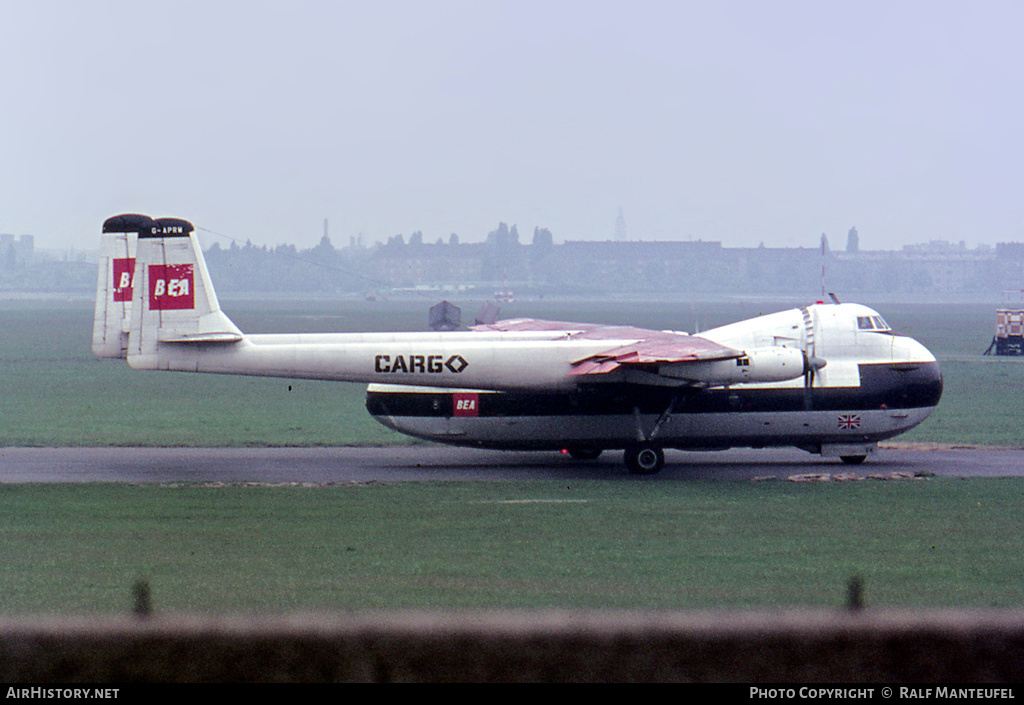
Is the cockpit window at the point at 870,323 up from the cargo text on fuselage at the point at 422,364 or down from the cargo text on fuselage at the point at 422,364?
up

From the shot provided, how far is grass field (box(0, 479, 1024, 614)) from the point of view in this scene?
49.6 feet

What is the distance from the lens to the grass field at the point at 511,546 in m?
15.1

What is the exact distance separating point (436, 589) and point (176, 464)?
16.7 metres

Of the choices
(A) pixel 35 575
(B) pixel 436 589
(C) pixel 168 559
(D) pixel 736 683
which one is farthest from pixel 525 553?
(D) pixel 736 683

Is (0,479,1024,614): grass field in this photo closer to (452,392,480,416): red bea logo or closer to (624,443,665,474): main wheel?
(624,443,665,474): main wheel

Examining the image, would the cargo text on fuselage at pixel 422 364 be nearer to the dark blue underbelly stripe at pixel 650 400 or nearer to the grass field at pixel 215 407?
the dark blue underbelly stripe at pixel 650 400

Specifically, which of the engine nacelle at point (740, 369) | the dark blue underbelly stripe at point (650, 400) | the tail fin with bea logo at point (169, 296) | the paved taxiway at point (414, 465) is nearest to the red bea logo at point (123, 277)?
the tail fin with bea logo at point (169, 296)

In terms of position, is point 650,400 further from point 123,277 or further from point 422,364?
point 123,277

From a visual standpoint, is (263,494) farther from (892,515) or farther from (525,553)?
(892,515)

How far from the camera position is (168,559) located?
696 inches

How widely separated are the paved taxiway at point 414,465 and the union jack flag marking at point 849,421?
120 centimetres

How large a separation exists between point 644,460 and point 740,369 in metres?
3.54

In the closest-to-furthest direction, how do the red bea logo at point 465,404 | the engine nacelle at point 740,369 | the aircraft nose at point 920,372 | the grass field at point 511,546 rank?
1. the grass field at point 511,546
2. the engine nacelle at point 740,369
3. the red bea logo at point 465,404
4. the aircraft nose at point 920,372

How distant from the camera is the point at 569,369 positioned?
2867 centimetres
